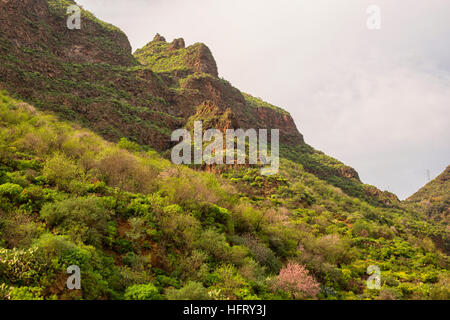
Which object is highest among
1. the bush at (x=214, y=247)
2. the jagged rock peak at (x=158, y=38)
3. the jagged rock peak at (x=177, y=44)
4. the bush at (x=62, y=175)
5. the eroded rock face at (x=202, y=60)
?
the jagged rock peak at (x=158, y=38)

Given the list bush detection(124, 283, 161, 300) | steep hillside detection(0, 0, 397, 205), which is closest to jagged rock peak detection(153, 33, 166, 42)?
steep hillside detection(0, 0, 397, 205)

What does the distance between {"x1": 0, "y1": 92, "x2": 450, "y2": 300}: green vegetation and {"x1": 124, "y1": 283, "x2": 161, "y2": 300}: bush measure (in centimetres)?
4

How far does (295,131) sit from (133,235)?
8328 cm

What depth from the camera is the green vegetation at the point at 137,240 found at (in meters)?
7.74

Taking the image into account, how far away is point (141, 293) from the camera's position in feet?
25.8

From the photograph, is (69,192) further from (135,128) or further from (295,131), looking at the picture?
(295,131)

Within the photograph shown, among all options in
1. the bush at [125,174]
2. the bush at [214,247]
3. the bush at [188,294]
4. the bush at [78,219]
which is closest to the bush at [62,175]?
the bush at [78,219]

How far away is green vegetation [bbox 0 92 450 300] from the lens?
774 cm

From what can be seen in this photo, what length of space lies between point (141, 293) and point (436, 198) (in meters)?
91.5

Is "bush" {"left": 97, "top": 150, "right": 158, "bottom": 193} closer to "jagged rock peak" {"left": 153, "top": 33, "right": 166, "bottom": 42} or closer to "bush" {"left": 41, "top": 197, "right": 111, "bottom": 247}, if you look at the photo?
"bush" {"left": 41, "top": 197, "right": 111, "bottom": 247}

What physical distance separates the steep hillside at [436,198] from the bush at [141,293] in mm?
78904

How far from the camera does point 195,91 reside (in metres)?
66.4

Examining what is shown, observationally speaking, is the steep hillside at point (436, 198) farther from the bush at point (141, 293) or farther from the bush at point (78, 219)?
the bush at point (78, 219)
